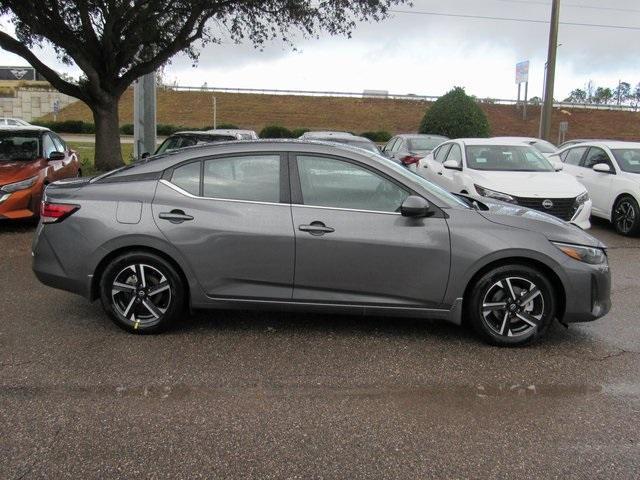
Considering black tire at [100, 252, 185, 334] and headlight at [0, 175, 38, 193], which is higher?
headlight at [0, 175, 38, 193]

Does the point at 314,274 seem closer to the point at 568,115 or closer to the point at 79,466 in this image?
the point at 79,466

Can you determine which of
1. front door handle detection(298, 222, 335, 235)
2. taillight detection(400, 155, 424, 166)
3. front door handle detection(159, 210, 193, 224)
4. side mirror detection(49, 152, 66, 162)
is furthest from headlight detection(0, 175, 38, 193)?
taillight detection(400, 155, 424, 166)

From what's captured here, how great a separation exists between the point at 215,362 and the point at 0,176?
5.99 metres

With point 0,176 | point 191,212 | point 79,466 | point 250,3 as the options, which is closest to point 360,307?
point 191,212

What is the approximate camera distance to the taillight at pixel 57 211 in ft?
15.4

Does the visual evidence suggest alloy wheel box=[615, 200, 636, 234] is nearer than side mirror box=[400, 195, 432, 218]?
No

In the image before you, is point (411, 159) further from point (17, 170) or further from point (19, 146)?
point (17, 170)

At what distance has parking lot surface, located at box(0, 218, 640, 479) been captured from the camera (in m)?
2.96

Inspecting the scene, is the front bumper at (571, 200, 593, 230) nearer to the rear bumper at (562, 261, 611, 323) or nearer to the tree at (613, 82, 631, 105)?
the rear bumper at (562, 261, 611, 323)

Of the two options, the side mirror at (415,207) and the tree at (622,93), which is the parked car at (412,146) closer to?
the side mirror at (415,207)

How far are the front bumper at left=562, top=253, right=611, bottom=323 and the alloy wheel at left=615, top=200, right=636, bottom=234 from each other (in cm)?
572

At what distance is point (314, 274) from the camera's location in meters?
4.45

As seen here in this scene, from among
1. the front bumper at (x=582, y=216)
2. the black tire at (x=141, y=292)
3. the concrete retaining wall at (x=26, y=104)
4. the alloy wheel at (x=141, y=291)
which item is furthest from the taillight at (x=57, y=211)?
the concrete retaining wall at (x=26, y=104)

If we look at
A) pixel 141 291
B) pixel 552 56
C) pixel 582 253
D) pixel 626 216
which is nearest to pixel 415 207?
pixel 582 253
